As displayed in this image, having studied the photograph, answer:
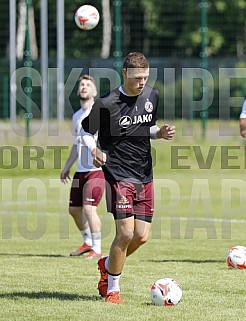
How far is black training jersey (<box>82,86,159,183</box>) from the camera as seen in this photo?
839 cm

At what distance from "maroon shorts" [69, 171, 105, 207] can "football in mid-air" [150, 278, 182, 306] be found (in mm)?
3749

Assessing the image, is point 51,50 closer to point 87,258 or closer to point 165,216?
point 165,216

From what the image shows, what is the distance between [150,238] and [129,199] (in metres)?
5.48

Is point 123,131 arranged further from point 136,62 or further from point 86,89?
point 86,89

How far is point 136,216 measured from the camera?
8.41 metres

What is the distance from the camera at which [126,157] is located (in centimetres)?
845

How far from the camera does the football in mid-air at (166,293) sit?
8.03m

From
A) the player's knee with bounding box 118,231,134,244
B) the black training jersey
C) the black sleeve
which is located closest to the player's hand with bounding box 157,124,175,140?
the black training jersey

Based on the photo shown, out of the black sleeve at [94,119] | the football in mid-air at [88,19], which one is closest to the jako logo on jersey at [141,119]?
the black sleeve at [94,119]

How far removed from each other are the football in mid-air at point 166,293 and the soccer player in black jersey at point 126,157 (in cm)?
37

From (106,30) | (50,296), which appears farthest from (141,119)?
(106,30)

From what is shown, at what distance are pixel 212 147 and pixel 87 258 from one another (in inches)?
547

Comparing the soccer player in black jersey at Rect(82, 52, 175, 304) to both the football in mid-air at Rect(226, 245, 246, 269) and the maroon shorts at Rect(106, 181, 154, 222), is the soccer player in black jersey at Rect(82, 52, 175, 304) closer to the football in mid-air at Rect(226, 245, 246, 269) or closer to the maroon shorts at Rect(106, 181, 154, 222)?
the maroon shorts at Rect(106, 181, 154, 222)

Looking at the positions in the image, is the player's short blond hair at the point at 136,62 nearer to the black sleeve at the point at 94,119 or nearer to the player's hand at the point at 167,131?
the black sleeve at the point at 94,119
